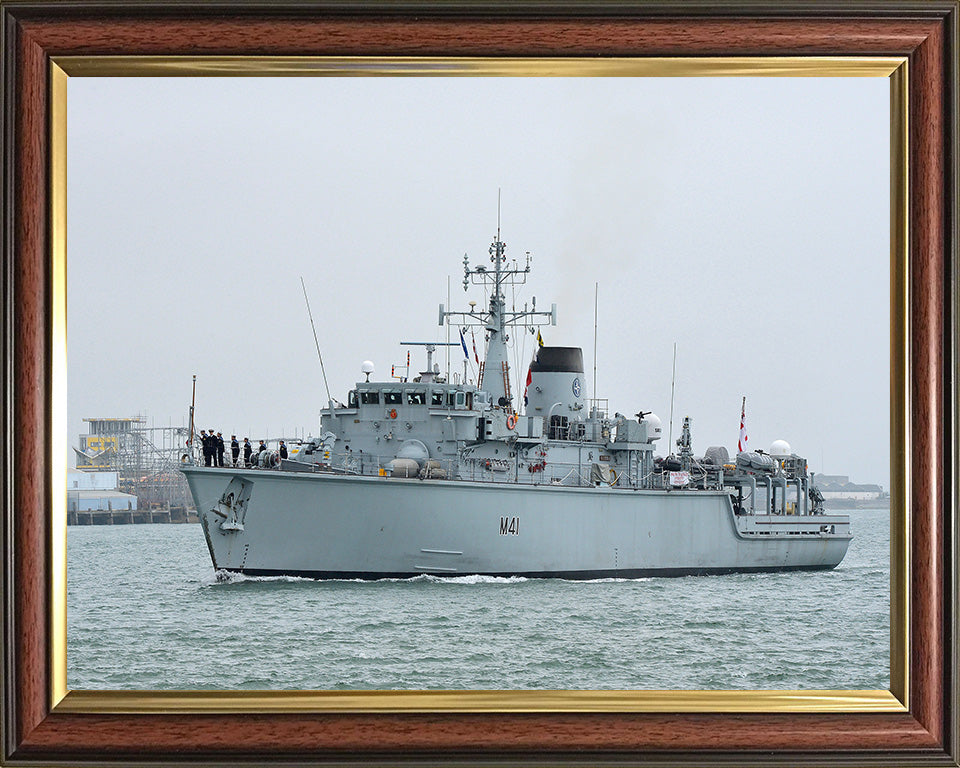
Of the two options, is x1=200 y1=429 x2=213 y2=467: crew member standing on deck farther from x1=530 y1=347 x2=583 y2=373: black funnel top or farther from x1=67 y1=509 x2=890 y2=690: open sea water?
x1=530 y1=347 x2=583 y2=373: black funnel top

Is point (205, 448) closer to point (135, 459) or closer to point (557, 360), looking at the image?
point (135, 459)

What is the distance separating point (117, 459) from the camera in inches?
473

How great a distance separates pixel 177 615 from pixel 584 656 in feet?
25.1

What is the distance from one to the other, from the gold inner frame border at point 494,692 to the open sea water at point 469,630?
14cm

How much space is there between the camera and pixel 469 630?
16.7 metres

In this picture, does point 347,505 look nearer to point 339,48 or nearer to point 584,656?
point 584,656

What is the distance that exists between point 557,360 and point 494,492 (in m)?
6.80

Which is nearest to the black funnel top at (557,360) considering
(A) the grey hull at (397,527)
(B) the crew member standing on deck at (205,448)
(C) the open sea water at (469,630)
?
(A) the grey hull at (397,527)

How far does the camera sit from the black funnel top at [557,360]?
3022 cm

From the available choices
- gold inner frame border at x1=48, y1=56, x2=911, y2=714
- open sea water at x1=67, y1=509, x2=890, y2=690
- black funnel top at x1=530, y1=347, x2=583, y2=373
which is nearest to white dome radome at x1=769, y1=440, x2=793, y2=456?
open sea water at x1=67, y1=509, x2=890, y2=690

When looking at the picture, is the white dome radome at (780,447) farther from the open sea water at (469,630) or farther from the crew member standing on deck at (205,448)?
the crew member standing on deck at (205,448)

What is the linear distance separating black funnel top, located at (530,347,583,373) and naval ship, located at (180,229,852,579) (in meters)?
0.04

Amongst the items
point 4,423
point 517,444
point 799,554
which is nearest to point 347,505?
point 517,444

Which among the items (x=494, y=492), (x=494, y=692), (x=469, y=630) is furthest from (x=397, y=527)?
(x=494, y=692)
